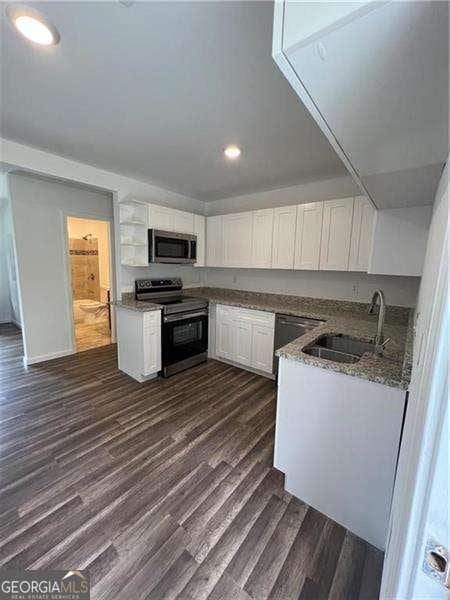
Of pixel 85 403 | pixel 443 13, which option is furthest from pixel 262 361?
pixel 443 13

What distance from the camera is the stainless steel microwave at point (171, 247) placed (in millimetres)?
3293

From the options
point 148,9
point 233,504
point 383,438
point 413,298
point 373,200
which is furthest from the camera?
point 413,298

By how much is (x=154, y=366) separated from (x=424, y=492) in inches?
115

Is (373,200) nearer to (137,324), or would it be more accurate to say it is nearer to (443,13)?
(443,13)

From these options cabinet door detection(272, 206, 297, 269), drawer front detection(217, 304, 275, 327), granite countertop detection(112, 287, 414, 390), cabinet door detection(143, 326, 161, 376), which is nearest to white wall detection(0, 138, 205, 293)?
granite countertop detection(112, 287, 414, 390)

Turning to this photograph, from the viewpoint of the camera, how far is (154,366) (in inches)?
122

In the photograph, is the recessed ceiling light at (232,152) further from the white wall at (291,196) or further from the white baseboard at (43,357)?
the white baseboard at (43,357)

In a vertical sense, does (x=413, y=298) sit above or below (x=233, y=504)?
above

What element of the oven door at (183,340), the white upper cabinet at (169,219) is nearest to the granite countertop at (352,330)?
the oven door at (183,340)

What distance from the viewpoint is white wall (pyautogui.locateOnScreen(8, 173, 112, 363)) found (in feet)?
10.9

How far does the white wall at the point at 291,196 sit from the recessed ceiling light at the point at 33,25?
292 centimetres

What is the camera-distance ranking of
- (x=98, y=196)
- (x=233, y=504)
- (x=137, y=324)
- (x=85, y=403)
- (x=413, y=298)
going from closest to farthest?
1. (x=233, y=504)
2. (x=85, y=403)
3. (x=413, y=298)
4. (x=137, y=324)
5. (x=98, y=196)

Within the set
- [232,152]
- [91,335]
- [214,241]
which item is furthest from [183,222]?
[91,335]

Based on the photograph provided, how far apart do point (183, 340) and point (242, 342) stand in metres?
0.81
